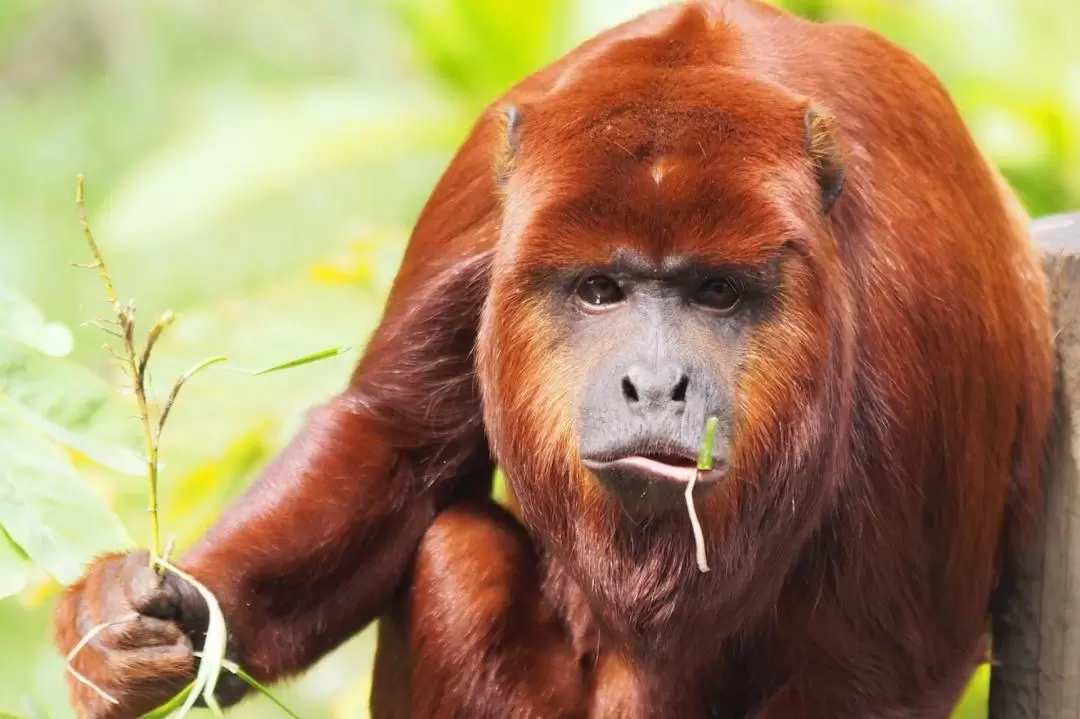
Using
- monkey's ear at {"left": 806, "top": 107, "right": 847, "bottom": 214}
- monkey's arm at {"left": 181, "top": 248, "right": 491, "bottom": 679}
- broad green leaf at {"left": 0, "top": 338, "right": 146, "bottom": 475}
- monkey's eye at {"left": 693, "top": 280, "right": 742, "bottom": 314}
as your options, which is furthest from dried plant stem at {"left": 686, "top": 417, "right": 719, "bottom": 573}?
broad green leaf at {"left": 0, "top": 338, "right": 146, "bottom": 475}

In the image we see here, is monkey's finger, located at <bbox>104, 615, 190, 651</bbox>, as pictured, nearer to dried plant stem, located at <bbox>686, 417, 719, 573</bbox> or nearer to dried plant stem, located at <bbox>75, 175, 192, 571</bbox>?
dried plant stem, located at <bbox>75, 175, 192, 571</bbox>

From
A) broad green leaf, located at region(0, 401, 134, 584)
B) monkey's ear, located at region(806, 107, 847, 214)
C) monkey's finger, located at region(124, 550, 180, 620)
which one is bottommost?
monkey's finger, located at region(124, 550, 180, 620)

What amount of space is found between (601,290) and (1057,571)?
1314 mm

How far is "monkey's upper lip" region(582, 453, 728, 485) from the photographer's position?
265cm

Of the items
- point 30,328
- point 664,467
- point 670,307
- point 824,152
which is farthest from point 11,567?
point 824,152

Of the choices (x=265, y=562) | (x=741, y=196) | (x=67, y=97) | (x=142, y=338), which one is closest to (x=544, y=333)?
(x=741, y=196)

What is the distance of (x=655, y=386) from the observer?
2.62 m

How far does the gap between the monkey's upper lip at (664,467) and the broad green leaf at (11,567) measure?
996 millimetres

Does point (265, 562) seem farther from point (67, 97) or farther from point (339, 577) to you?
point (67, 97)

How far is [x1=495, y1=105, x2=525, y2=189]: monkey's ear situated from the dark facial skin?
0.31 metres

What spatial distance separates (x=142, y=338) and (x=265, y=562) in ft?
14.1

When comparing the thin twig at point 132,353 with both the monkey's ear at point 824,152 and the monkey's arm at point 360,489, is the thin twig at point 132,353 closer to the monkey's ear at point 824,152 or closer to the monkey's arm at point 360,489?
the monkey's arm at point 360,489

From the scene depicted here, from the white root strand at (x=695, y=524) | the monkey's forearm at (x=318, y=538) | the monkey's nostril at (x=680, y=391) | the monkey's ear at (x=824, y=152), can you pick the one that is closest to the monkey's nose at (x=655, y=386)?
the monkey's nostril at (x=680, y=391)

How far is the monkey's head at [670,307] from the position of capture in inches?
107
